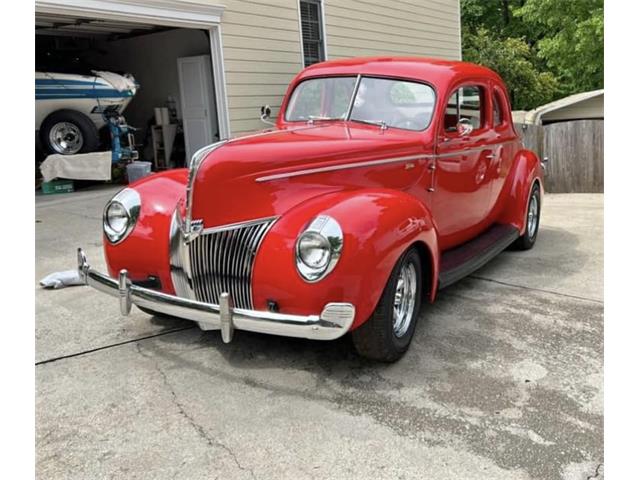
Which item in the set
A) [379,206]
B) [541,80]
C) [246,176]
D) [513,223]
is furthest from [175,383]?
[541,80]

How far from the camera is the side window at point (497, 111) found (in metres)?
5.70

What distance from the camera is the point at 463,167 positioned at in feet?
16.1

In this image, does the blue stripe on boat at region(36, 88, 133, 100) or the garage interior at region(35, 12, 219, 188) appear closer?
the blue stripe on boat at region(36, 88, 133, 100)

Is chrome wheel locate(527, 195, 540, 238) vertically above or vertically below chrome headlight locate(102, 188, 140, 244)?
below

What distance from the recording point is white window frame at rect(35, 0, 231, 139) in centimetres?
718

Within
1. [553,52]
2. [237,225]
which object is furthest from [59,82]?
[553,52]

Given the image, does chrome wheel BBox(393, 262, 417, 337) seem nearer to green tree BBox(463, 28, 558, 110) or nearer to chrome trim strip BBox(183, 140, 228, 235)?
chrome trim strip BBox(183, 140, 228, 235)

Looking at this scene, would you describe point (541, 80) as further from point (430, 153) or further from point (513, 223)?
point (430, 153)

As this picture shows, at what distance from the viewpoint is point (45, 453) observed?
9.00 ft

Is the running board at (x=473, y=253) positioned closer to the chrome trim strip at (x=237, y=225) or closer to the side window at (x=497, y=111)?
the side window at (x=497, y=111)

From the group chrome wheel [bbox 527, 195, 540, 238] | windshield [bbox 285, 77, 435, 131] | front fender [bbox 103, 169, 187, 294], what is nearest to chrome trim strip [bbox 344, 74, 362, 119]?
windshield [bbox 285, 77, 435, 131]

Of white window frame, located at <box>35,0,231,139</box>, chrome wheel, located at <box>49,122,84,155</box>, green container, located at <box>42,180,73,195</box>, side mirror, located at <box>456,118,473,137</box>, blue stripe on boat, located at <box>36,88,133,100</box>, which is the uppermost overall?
white window frame, located at <box>35,0,231,139</box>

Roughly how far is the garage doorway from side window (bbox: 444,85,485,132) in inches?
188

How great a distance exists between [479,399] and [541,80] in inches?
855
